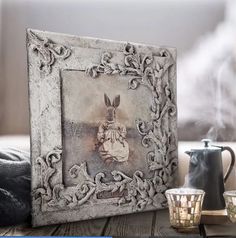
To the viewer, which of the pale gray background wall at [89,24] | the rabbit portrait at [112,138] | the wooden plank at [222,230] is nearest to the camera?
the wooden plank at [222,230]

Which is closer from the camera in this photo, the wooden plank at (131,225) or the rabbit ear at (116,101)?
the wooden plank at (131,225)

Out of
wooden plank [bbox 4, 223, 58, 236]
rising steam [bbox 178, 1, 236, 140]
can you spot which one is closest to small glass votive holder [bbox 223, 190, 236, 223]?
rising steam [bbox 178, 1, 236, 140]

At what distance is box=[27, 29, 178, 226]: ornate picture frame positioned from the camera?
1032 mm

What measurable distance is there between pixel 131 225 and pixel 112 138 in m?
0.23

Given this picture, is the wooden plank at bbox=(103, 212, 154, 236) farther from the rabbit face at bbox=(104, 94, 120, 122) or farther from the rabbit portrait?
the rabbit face at bbox=(104, 94, 120, 122)

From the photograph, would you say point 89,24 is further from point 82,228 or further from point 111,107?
point 82,228

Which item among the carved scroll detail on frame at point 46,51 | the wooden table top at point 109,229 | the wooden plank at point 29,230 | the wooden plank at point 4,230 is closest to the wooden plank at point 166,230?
the wooden table top at point 109,229

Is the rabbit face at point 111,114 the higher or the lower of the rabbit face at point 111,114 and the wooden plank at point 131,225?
the higher

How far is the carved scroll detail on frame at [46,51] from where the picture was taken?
1034mm

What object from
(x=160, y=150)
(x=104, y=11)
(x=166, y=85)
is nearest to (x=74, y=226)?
(x=160, y=150)

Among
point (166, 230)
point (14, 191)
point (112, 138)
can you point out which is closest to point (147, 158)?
point (112, 138)

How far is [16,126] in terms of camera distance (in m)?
1.29

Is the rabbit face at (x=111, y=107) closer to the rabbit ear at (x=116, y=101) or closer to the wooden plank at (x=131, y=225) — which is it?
the rabbit ear at (x=116, y=101)

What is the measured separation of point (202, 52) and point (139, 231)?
0.61m
